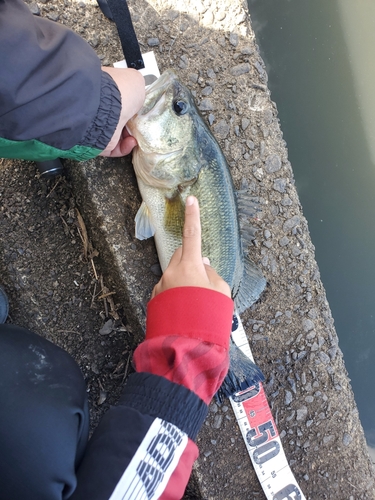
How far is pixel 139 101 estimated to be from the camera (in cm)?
210

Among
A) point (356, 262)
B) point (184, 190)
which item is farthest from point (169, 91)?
point (356, 262)

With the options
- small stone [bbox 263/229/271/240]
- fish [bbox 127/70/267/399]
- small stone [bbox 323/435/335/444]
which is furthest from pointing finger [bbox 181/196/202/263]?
small stone [bbox 323/435/335/444]

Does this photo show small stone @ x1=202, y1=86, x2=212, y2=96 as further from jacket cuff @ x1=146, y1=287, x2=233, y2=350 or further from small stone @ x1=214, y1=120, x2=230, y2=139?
jacket cuff @ x1=146, y1=287, x2=233, y2=350

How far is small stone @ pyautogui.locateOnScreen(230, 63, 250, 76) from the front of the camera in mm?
2707

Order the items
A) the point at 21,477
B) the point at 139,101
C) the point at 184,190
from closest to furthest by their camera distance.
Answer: the point at 21,477 → the point at 139,101 → the point at 184,190

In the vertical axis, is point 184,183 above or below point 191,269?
above

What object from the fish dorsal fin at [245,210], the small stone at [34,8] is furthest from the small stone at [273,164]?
the small stone at [34,8]

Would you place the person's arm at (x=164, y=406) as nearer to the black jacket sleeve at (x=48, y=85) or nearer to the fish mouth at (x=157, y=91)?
the black jacket sleeve at (x=48, y=85)

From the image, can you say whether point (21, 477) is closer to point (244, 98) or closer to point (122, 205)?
point (122, 205)

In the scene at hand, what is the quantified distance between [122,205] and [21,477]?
61.1 inches

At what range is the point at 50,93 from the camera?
158 centimetres

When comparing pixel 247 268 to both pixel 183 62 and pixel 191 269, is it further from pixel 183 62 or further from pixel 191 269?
pixel 183 62

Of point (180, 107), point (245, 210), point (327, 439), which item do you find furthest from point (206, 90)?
point (327, 439)

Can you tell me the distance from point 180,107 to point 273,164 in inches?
35.3
